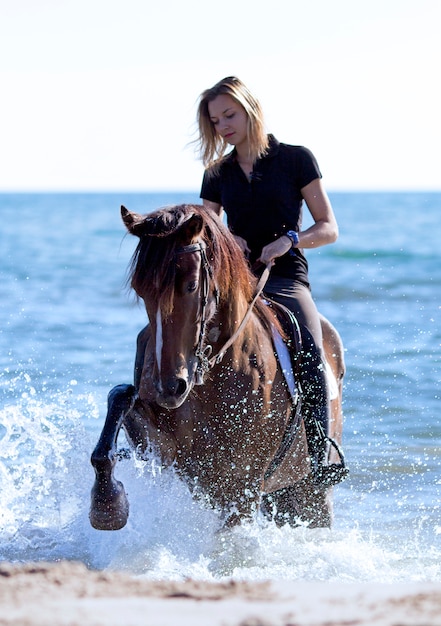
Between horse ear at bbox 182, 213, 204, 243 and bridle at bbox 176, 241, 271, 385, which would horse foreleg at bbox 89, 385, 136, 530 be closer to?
bridle at bbox 176, 241, 271, 385

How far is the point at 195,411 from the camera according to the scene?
15.3 feet

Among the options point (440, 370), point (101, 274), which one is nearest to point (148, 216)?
point (440, 370)

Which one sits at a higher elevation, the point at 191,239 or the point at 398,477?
the point at 191,239

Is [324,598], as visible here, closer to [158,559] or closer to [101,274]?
[158,559]

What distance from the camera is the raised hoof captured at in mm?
4457

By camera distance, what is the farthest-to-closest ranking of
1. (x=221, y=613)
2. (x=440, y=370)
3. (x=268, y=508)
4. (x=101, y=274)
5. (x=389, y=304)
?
(x=101, y=274)
(x=389, y=304)
(x=440, y=370)
(x=268, y=508)
(x=221, y=613)

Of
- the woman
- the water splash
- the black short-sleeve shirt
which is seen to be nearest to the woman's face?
the woman

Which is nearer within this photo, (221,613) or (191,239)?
(221,613)

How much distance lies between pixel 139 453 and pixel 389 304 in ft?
42.6

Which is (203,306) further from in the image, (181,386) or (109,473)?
(109,473)

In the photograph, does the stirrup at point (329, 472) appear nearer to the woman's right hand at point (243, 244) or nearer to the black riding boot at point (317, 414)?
the black riding boot at point (317, 414)

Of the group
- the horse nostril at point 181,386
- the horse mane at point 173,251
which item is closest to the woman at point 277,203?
the horse mane at point 173,251

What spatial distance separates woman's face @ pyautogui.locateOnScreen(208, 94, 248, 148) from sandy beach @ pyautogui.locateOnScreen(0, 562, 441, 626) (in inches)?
108

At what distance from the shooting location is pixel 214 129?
5.55m
